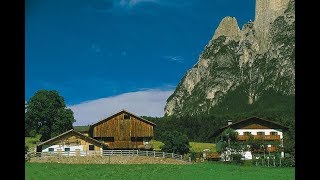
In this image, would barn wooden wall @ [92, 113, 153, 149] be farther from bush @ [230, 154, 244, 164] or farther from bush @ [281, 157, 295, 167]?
bush @ [281, 157, 295, 167]

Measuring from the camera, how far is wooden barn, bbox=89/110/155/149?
2362 inches

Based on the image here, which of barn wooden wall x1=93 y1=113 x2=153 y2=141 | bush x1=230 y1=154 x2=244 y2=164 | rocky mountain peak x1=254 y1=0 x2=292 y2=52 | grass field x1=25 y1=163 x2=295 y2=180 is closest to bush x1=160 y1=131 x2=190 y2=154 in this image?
barn wooden wall x1=93 y1=113 x2=153 y2=141

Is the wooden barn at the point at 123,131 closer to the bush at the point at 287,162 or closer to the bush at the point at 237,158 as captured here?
the bush at the point at 237,158

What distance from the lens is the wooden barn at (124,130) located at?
60.0 metres

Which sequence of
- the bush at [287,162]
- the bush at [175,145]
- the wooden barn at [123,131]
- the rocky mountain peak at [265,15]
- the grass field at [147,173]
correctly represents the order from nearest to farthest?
the grass field at [147,173]
the bush at [287,162]
the bush at [175,145]
the wooden barn at [123,131]
the rocky mountain peak at [265,15]

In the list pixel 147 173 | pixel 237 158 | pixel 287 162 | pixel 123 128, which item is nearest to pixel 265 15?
pixel 123 128

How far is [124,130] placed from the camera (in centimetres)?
6009

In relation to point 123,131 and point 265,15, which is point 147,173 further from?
point 265,15

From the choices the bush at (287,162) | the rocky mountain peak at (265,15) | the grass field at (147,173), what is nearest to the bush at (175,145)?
the bush at (287,162)

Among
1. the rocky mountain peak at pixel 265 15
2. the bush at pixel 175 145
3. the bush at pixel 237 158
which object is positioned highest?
the rocky mountain peak at pixel 265 15

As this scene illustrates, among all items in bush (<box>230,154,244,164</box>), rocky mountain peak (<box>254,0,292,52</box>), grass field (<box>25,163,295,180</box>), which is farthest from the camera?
rocky mountain peak (<box>254,0,292,52</box>)

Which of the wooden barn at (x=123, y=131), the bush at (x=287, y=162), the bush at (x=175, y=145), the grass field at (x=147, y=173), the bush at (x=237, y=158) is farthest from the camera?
the wooden barn at (x=123, y=131)

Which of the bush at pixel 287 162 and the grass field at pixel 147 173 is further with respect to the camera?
the bush at pixel 287 162
